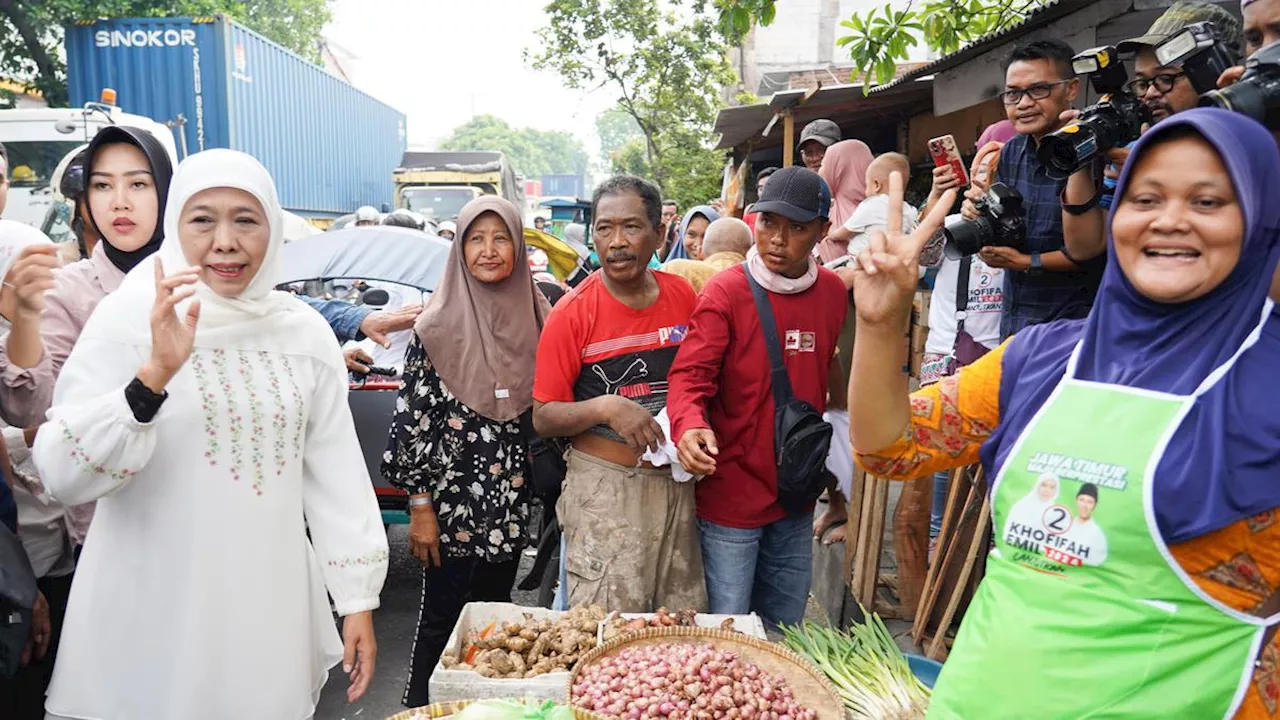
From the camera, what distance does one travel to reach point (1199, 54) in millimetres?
2221

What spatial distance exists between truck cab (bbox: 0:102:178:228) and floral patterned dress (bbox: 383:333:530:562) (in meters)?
6.06

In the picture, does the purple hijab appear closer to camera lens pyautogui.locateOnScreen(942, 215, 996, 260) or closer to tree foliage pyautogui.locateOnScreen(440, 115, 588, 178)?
camera lens pyautogui.locateOnScreen(942, 215, 996, 260)

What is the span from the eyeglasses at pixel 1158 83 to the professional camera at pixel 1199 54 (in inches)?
1.3

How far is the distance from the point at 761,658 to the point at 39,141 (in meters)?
Answer: 8.33

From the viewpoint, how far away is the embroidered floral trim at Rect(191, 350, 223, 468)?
1912 mm

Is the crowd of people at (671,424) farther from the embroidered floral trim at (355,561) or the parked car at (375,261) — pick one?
the parked car at (375,261)

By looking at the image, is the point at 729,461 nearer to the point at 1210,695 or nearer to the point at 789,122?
the point at 1210,695

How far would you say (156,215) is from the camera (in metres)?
2.67

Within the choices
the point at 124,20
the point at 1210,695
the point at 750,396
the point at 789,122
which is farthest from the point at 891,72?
the point at 124,20

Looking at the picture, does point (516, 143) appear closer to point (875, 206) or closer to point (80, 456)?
point (875, 206)

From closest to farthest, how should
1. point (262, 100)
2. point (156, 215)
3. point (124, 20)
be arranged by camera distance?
point (156, 215)
point (124, 20)
point (262, 100)

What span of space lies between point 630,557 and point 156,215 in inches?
70.7

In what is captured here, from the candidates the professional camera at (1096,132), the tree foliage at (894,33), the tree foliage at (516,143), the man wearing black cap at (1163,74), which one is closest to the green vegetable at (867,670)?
the professional camera at (1096,132)

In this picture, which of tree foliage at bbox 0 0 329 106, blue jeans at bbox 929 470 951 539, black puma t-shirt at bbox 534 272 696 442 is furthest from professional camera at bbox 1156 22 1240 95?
tree foliage at bbox 0 0 329 106
